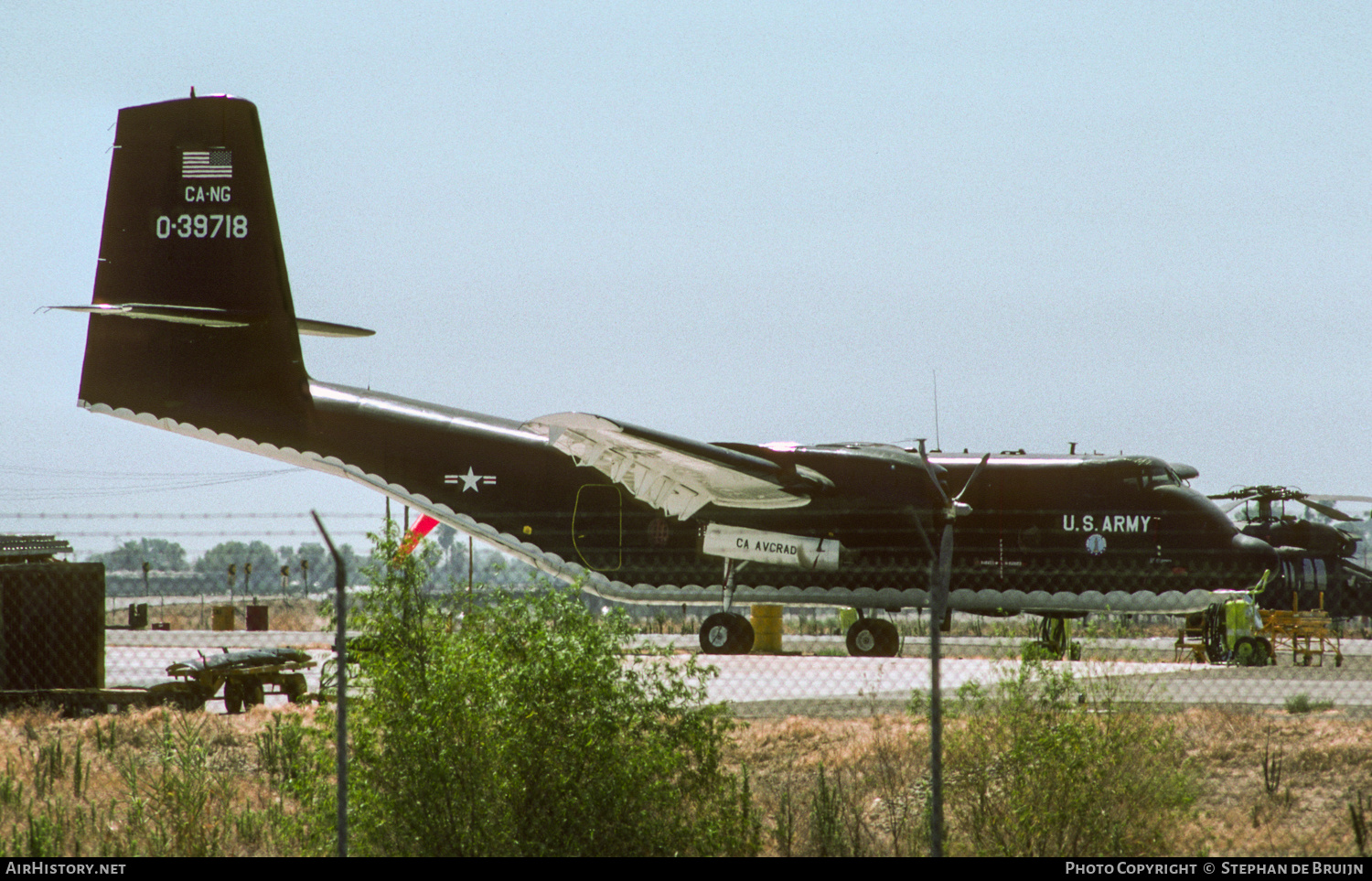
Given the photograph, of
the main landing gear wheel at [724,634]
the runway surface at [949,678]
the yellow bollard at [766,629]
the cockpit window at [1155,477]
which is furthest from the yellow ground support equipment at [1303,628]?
the main landing gear wheel at [724,634]

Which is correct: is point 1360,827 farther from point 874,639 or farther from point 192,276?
point 192,276

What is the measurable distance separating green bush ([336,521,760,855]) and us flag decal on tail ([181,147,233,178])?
12485 millimetres

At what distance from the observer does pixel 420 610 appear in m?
7.57

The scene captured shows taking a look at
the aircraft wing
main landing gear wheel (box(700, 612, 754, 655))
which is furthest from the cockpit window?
main landing gear wheel (box(700, 612, 754, 655))

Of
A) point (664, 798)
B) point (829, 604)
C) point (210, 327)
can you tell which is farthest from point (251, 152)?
point (664, 798)

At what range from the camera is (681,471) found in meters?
16.7

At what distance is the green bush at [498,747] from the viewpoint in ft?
23.9

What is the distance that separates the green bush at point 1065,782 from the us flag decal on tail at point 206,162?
47.7 ft

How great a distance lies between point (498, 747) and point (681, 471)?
9595 mm

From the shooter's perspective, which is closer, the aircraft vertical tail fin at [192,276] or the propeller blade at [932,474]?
the propeller blade at [932,474]

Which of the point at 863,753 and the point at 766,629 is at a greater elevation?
the point at 766,629

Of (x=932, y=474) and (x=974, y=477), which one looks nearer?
(x=932, y=474)

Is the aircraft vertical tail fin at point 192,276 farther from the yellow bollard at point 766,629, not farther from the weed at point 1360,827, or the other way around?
the weed at point 1360,827

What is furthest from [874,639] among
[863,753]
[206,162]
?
[206,162]
